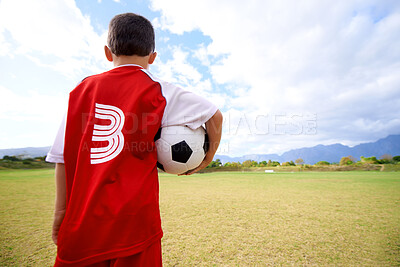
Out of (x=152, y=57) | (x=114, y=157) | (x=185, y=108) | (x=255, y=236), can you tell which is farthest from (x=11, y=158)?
(x=185, y=108)

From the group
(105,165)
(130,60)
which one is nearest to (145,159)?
(105,165)

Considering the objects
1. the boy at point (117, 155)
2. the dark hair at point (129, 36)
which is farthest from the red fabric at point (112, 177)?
the dark hair at point (129, 36)

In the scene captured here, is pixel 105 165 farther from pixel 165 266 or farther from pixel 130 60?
pixel 165 266

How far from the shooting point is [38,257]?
2.37m

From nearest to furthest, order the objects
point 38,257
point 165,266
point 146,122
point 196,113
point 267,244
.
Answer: point 146,122
point 196,113
point 165,266
point 38,257
point 267,244

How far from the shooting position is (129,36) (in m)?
1.11

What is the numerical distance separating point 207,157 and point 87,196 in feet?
2.40

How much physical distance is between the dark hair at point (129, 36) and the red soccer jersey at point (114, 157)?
136 mm

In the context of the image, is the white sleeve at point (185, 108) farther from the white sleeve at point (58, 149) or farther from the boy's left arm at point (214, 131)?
the white sleeve at point (58, 149)

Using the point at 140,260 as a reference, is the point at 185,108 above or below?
above

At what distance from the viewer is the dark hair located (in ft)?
3.63

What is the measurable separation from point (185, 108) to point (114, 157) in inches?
17.1

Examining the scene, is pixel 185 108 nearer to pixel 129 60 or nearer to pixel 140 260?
pixel 129 60

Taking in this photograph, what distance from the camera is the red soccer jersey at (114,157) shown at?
0.82 m
